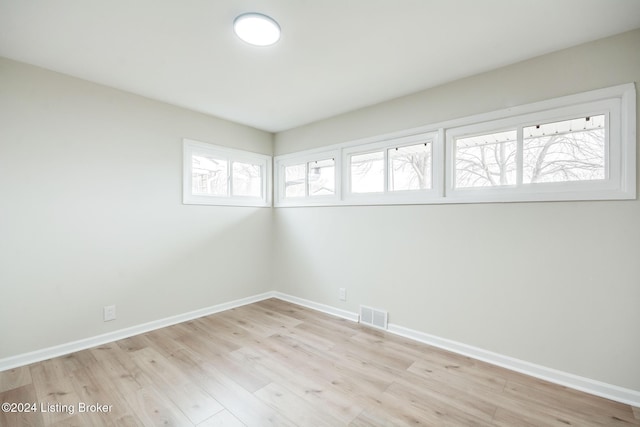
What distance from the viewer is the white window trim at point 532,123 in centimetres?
196

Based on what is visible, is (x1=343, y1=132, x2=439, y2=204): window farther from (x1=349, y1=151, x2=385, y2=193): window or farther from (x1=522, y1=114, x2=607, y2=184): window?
(x1=522, y1=114, x2=607, y2=184): window

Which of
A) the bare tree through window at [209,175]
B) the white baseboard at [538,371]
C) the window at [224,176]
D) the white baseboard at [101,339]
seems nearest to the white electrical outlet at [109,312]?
the white baseboard at [101,339]

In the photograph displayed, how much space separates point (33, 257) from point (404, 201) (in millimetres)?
3385

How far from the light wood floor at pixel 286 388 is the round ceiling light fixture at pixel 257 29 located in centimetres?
249

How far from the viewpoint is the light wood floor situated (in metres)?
1.78

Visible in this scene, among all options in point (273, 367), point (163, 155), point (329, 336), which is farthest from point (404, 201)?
point (163, 155)

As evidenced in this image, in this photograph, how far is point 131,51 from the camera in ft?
7.29

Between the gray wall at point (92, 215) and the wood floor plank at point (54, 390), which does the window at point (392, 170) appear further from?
the wood floor plank at point (54, 390)

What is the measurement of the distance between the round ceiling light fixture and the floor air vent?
2754 millimetres

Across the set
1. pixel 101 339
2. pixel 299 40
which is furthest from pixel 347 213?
pixel 101 339

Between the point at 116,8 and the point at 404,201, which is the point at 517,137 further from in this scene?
the point at 116,8

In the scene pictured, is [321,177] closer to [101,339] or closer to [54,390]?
[101,339]

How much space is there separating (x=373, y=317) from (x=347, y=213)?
4.02 ft

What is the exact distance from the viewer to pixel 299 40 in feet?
6.83
